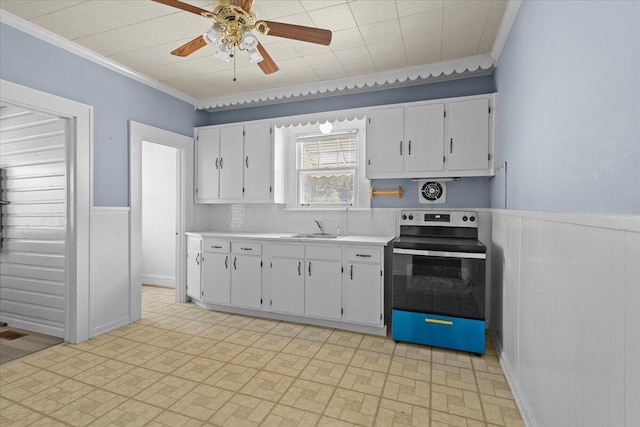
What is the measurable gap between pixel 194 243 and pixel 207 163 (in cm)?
109

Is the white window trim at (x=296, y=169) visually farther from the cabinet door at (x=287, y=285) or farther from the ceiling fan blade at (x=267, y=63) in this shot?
the ceiling fan blade at (x=267, y=63)

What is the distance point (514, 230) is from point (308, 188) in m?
2.50

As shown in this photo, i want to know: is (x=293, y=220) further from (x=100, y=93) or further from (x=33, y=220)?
(x=33, y=220)

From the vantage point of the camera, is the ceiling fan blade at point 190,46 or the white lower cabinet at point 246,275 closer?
the ceiling fan blade at point 190,46

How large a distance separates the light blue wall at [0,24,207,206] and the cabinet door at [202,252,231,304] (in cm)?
115

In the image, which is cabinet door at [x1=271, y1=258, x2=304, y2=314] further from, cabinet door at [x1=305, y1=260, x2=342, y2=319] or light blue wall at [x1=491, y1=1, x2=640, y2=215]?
A: light blue wall at [x1=491, y1=1, x2=640, y2=215]

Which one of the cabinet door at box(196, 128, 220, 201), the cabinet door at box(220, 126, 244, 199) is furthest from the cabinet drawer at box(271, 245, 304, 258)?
the cabinet door at box(196, 128, 220, 201)

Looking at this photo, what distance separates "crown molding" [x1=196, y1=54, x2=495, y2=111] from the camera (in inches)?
123

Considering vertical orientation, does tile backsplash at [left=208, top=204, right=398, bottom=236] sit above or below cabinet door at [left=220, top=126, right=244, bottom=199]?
below

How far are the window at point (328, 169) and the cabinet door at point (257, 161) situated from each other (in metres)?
0.42

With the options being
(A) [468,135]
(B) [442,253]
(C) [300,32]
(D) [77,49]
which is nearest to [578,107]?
(C) [300,32]

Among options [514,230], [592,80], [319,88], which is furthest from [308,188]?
[592,80]

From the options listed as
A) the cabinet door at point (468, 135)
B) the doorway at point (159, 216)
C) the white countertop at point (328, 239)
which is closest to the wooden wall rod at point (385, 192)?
the white countertop at point (328, 239)

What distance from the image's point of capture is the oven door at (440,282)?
2.64 m
